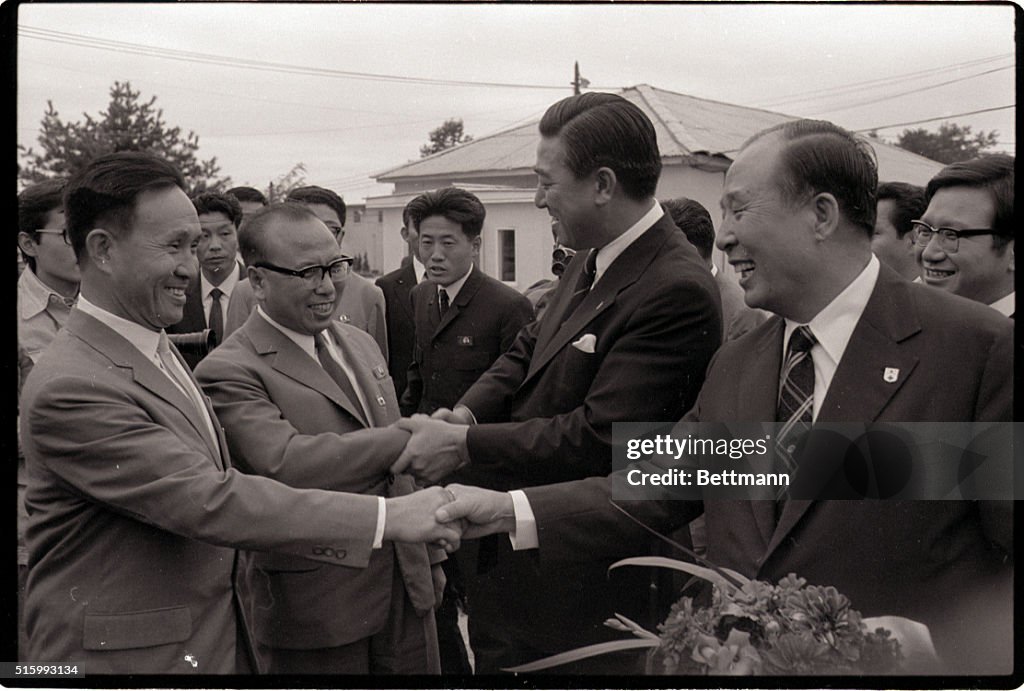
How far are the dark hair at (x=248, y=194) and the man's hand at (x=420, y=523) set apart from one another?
3.47 feet

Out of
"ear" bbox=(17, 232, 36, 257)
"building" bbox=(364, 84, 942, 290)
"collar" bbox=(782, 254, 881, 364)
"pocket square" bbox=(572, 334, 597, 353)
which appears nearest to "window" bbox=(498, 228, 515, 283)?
"building" bbox=(364, 84, 942, 290)

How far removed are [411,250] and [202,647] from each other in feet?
6.78

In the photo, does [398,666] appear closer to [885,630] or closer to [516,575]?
[516,575]

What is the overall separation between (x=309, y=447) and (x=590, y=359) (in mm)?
862

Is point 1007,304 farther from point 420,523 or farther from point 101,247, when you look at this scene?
point 101,247

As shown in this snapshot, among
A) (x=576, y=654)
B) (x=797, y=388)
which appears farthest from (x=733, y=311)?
(x=576, y=654)

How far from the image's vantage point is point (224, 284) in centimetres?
427

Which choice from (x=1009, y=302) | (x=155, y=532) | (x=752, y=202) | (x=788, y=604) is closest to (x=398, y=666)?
(x=155, y=532)

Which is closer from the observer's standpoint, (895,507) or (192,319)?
(895,507)

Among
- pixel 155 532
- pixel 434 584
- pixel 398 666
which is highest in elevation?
pixel 155 532

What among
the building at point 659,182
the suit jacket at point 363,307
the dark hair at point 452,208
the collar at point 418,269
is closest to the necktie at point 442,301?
the collar at point 418,269

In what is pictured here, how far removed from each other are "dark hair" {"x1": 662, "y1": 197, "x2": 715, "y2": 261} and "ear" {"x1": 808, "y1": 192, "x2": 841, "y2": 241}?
520 mm

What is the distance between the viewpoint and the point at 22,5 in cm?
285

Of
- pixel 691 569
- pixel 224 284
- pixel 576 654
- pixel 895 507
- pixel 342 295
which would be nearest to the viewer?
pixel 895 507
